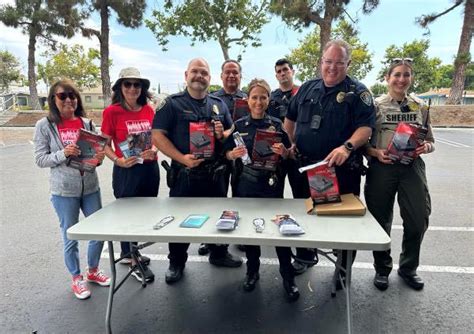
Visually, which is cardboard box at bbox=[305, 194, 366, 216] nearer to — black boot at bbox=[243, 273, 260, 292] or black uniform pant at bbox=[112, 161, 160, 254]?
black boot at bbox=[243, 273, 260, 292]

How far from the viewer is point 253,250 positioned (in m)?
2.84

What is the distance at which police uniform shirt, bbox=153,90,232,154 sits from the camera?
2719 mm

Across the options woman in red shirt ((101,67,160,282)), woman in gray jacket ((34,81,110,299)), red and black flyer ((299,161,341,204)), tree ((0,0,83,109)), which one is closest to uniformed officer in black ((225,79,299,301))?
red and black flyer ((299,161,341,204))

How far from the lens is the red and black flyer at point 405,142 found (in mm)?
2359

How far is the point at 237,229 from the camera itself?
2.03m

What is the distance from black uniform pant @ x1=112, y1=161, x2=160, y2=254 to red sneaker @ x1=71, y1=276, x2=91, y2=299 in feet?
2.52

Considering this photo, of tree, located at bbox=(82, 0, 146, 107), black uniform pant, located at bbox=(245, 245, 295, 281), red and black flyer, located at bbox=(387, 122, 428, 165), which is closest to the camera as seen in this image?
red and black flyer, located at bbox=(387, 122, 428, 165)

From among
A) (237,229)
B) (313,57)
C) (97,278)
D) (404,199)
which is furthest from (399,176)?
(313,57)

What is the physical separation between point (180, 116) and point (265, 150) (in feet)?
2.59

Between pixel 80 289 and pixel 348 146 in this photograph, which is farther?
pixel 80 289

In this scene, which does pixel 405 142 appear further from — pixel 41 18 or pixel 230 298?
pixel 41 18

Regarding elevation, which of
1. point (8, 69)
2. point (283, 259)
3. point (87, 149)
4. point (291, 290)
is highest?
point (8, 69)

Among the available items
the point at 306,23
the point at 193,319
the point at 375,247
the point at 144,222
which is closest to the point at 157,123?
the point at 144,222

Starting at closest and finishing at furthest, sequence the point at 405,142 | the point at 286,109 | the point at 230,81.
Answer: the point at 405,142 < the point at 286,109 < the point at 230,81
